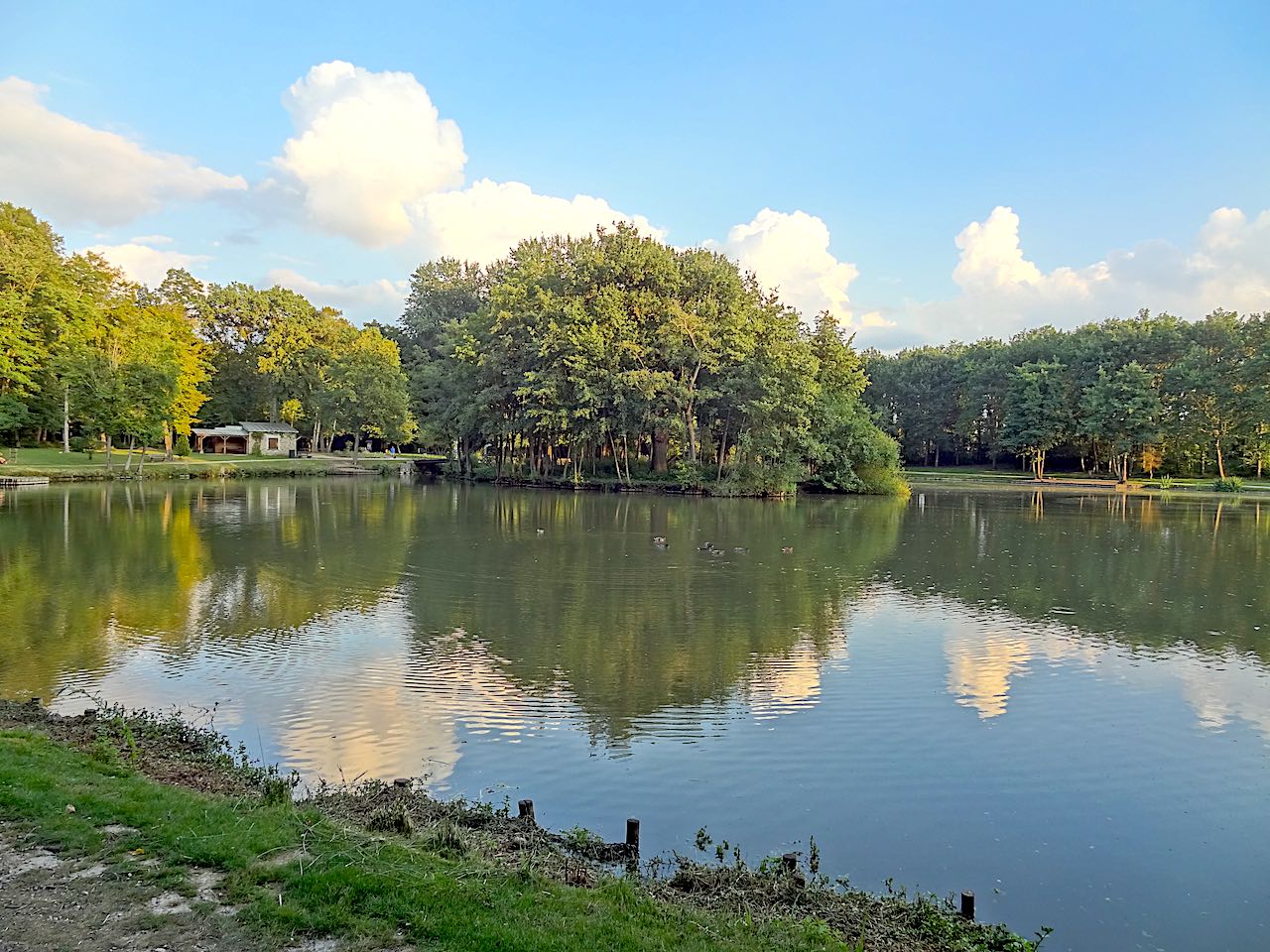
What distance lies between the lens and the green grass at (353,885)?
Answer: 4.57 m

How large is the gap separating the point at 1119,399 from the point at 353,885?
76333mm

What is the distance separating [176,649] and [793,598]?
11517 mm

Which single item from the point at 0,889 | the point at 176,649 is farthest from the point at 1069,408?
the point at 0,889

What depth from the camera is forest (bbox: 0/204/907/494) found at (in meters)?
49.6

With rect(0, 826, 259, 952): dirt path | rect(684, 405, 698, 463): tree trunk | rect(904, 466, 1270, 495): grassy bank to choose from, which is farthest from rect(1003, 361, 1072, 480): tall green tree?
rect(0, 826, 259, 952): dirt path

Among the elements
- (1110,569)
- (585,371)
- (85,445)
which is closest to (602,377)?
(585,371)

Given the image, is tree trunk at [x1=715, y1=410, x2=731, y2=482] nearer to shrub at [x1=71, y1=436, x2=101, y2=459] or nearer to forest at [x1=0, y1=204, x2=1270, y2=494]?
forest at [x1=0, y1=204, x2=1270, y2=494]

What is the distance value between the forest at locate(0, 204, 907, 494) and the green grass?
141ft

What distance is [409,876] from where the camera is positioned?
5125mm

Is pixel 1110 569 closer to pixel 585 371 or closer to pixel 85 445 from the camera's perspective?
pixel 585 371

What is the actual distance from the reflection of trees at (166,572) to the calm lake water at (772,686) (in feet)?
0.40

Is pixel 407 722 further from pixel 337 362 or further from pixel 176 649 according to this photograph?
pixel 337 362

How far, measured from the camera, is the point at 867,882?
6.35 m

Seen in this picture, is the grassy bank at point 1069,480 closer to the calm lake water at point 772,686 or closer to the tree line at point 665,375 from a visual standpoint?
the tree line at point 665,375
